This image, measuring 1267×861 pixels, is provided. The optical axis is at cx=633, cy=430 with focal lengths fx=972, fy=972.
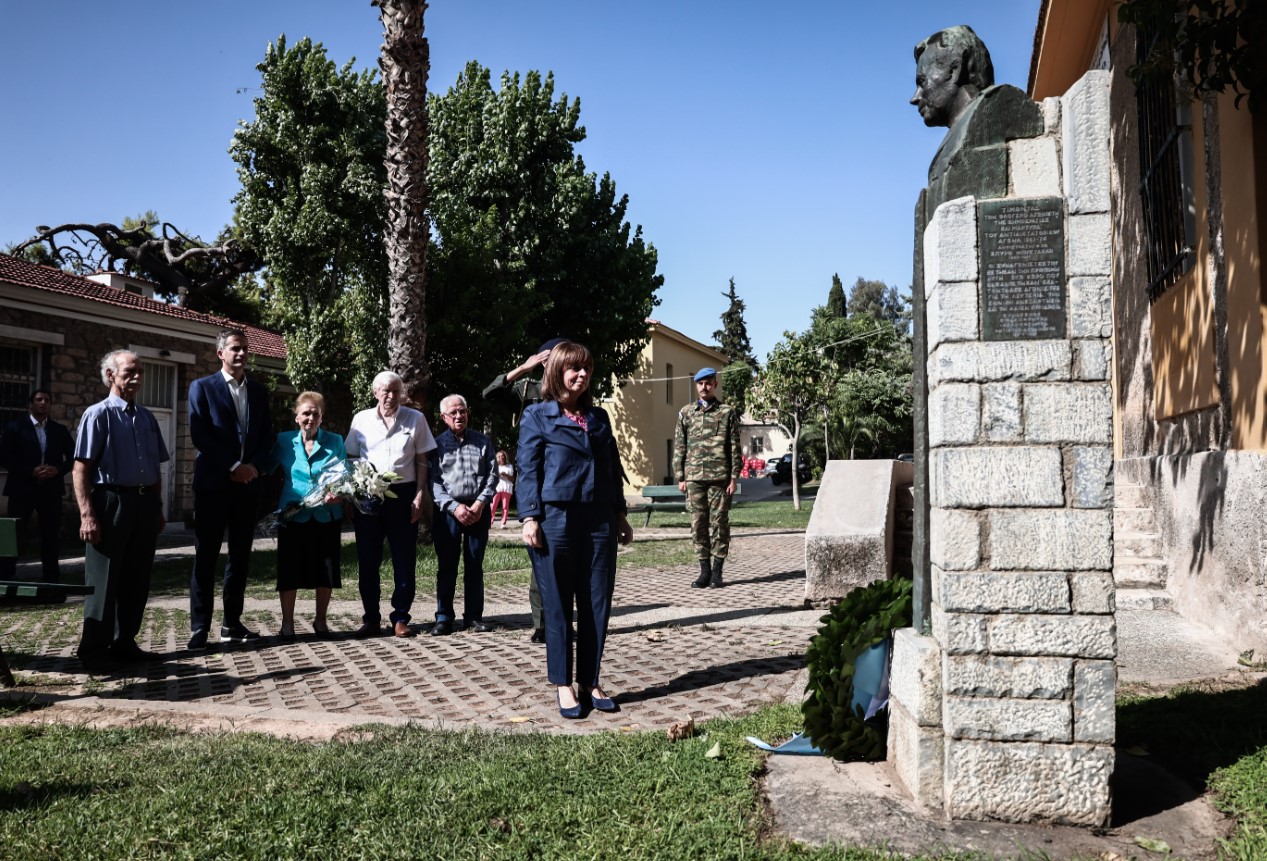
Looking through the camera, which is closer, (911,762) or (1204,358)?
(911,762)

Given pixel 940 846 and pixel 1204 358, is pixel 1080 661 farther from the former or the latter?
pixel 1204 358

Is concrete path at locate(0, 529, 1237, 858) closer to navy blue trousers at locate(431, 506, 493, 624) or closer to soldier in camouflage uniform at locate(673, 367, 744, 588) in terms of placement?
navy blue trousers at locate(431, 506, 493, 624)

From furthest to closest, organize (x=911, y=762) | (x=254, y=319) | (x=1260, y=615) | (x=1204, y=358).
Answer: (x=254, y=319) → (x=1204, y=358) → (x=1260, y=615) → (x=911, y=762)

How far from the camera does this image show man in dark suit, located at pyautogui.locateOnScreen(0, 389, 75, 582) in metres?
10.5

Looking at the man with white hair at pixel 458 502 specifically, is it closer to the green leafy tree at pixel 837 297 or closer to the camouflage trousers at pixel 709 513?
the camouflage trousers at pixel 709 513

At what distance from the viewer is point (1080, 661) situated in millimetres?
3287

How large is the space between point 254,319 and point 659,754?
36.4 m

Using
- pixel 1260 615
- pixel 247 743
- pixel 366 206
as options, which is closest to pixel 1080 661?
pixel 1260 615

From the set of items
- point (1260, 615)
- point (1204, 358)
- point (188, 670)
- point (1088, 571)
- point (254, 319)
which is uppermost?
point (254, 319)

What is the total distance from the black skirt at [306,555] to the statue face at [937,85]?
5.25 meters

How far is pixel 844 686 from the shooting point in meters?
3.95

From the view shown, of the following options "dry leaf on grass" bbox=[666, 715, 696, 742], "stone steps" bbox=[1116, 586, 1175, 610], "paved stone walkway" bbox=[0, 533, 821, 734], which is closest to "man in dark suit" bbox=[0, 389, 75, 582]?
"paved stone walkway" bbox=[0, 533, 821, 734]

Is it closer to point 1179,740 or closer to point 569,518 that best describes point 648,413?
point 569,518

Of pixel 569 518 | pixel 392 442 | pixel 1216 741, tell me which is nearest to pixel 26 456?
pixel 392 442
